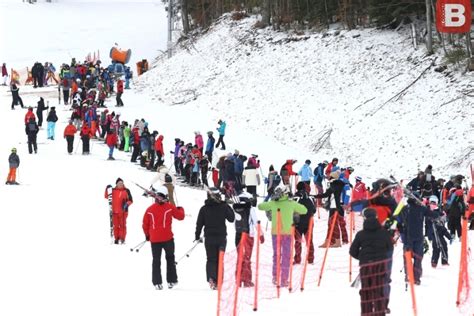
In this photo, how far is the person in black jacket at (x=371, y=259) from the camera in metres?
10.0

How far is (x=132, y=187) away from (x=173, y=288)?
11.8 m

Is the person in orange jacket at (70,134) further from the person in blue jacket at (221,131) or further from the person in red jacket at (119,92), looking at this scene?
the person in red jacket at (119,92)

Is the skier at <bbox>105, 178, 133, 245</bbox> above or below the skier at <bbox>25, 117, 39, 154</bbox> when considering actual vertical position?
below

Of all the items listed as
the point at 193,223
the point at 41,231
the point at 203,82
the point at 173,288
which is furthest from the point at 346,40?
the point at 173,288

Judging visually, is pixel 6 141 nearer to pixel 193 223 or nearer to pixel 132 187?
pixel 132 187

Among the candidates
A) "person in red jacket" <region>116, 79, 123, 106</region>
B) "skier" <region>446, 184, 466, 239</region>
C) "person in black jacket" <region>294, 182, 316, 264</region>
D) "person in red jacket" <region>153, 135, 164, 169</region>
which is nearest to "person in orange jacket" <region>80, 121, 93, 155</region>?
"person in red jacket" <region>153, 135, 164, 169</region>

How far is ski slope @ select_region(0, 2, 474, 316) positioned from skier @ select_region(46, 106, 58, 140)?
1.02 feet

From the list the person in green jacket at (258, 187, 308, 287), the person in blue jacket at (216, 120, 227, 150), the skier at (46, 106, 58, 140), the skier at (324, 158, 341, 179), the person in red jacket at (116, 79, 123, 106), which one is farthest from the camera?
the person in red jacket at (116, 79, 123, 106)

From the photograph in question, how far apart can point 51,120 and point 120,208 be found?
15613 millimetres

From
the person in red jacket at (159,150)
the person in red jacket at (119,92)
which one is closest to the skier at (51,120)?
the person in red jacket at (159,150)

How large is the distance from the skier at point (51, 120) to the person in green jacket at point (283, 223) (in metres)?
19.9

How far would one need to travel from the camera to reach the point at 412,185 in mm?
21281

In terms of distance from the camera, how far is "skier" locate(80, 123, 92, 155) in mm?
29542

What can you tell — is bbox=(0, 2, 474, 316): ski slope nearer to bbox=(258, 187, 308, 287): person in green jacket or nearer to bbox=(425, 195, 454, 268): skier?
bbox=(425, 195, 454, 268): skier
